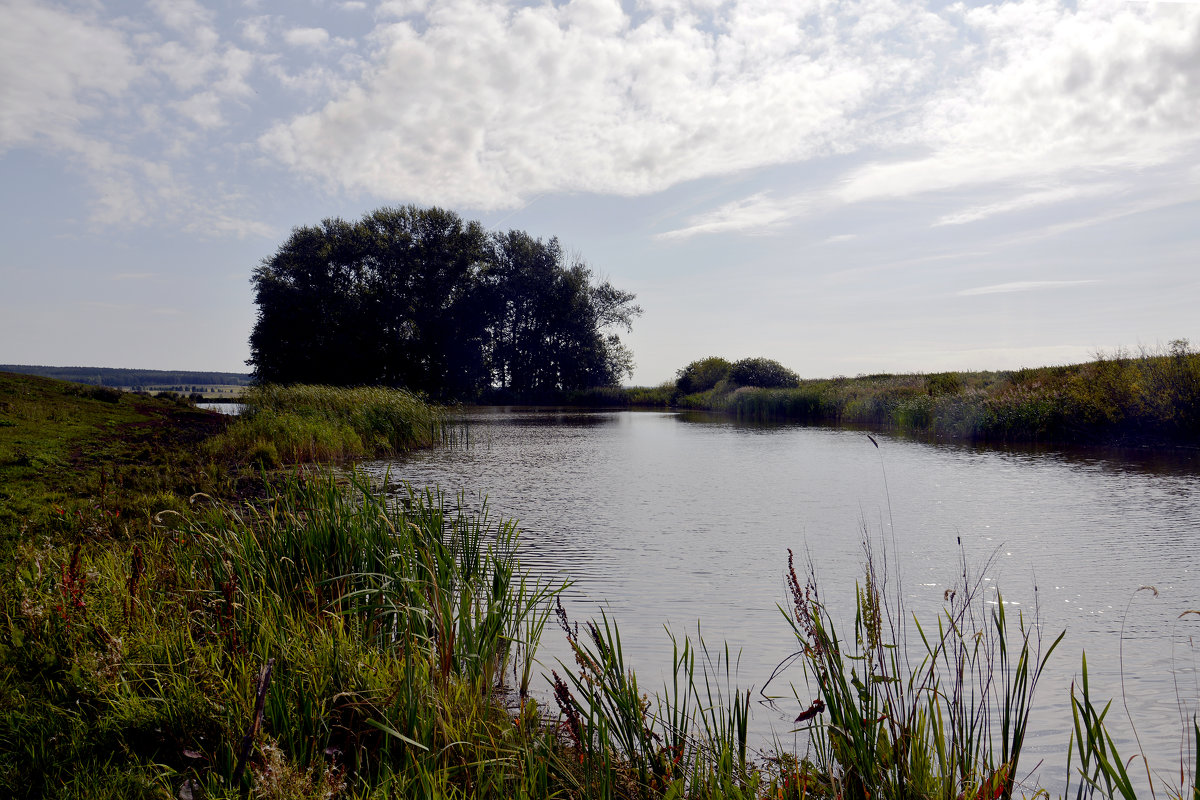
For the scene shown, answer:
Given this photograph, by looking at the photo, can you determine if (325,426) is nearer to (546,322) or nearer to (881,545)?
(881,545)

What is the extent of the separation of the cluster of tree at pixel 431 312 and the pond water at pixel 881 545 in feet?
96.9

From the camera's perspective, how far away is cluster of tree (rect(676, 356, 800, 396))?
41.2 metres

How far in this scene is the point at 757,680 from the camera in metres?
3.98

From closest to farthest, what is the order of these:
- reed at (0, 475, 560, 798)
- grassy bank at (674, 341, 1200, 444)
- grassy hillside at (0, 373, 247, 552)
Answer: reed at (0, 475, 560, 798), grassy hillside at (0, 373, 247, 552), grassy bank at (674, 341, 1200, 444)

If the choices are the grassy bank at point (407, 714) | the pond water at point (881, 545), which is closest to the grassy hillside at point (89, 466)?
the grassy bank at point (407, 714)

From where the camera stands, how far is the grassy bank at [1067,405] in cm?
1678

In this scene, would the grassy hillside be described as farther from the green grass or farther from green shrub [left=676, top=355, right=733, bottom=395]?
green shrub [left=676, top=355, right=733, bottom=395]

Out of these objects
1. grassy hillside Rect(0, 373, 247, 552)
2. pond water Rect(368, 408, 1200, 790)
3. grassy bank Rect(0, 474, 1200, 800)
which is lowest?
pond water Rect(368, 408, 1200, 790)

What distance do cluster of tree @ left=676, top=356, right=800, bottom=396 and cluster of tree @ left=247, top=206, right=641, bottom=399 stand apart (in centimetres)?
592

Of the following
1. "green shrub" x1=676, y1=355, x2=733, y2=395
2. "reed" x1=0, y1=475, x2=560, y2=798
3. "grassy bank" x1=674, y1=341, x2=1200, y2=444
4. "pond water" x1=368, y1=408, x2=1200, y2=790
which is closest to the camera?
"reed" x1=0, y1=475, x2=560, y2=798

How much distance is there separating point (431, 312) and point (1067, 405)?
35.5 metres

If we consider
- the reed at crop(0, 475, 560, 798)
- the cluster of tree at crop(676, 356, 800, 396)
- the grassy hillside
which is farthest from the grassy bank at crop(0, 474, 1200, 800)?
the cluster of tree at crop(676, 356, 800, 396)

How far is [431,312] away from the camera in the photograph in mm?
44656

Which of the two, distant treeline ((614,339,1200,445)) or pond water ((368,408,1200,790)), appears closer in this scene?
pond water ((368,408,1200,790))
